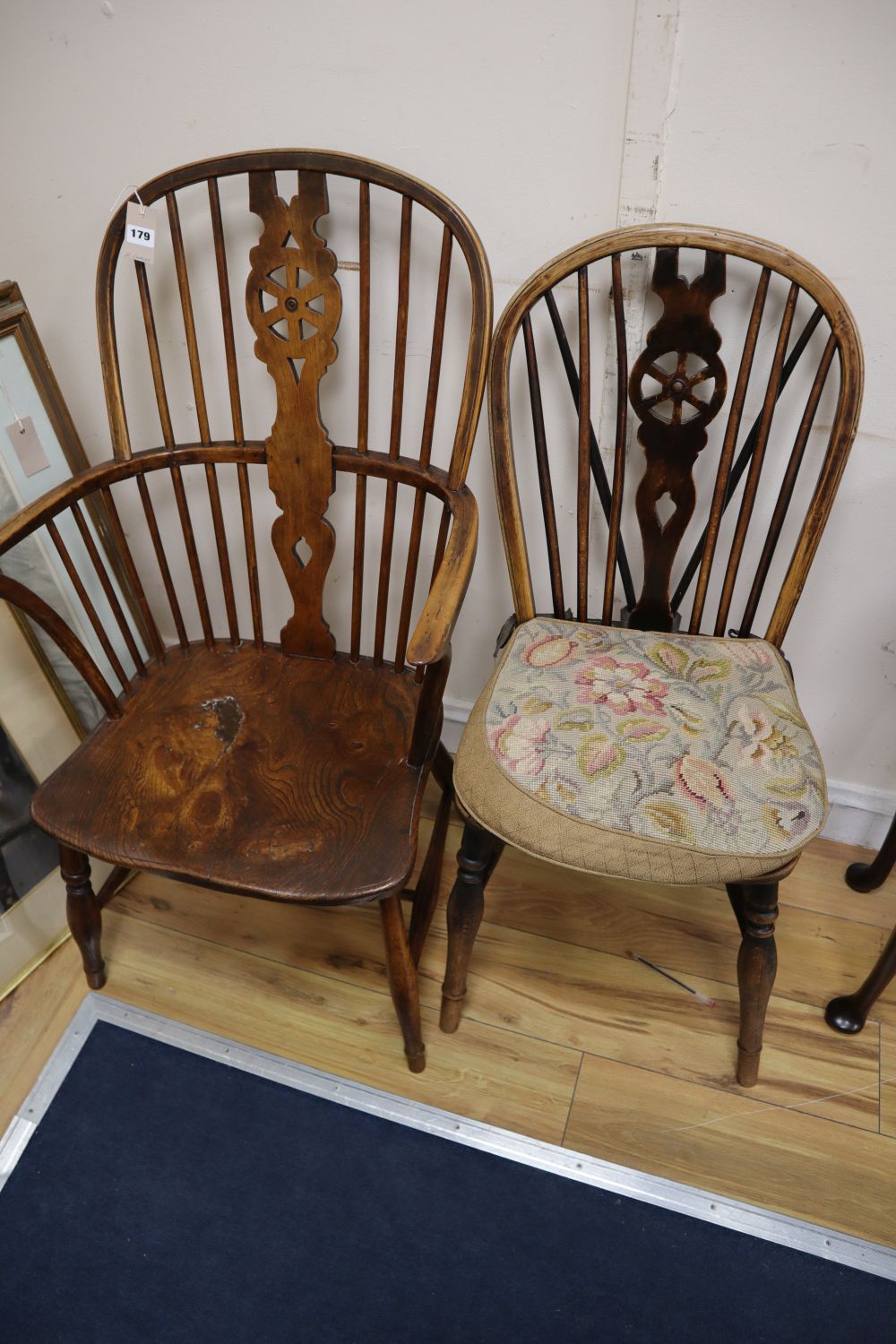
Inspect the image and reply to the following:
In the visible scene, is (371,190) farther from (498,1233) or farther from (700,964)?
(498,1233)

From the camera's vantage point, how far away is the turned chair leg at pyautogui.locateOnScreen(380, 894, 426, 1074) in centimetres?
118

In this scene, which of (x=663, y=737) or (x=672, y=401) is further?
(x=672, y=401)

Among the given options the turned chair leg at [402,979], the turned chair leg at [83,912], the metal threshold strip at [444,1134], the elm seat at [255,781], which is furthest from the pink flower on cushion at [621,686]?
the turned chair leg at [83,912]

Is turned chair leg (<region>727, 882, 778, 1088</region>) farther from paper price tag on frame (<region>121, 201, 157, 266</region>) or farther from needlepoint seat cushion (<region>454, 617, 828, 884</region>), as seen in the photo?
paper price tag on frame (<region>121, 201, 157, 266</region>)

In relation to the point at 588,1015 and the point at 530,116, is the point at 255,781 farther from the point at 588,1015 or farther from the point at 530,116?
the point at 530,116

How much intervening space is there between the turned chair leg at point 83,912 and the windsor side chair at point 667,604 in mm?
539

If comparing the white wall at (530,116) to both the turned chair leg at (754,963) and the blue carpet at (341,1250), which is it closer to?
the turned chair leg at (754,963)

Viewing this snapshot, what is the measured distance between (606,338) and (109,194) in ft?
2.52

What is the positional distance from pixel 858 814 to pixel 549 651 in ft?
2.53

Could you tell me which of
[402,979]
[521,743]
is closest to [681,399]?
[521,743]

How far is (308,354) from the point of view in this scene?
1.28 metres

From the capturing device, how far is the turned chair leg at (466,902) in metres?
1.23

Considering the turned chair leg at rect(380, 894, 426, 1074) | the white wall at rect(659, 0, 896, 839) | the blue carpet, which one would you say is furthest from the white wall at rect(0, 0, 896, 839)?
the blue carpet

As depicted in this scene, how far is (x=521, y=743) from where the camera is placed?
116 centimetres
